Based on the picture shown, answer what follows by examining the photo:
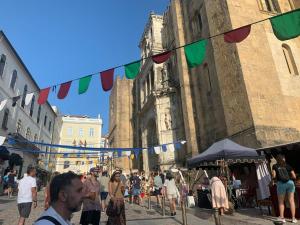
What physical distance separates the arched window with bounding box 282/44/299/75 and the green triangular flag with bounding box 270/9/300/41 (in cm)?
1016

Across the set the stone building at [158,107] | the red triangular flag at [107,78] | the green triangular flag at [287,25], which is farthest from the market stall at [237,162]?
the stone building at [158,107]

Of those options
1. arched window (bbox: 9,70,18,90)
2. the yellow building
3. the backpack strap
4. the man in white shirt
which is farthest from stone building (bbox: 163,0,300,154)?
the yellow building

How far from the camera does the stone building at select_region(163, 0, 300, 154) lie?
1234 cm

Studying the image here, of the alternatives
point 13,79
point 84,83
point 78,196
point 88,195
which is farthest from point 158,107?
point 78,196

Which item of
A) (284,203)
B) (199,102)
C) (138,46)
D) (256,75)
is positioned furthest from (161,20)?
(284,203)

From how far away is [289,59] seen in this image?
52.6 feet

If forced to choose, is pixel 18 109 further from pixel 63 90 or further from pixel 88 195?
pixel 88 195

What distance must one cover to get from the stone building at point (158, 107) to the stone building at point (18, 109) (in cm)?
1037

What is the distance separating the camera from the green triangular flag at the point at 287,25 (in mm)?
6398

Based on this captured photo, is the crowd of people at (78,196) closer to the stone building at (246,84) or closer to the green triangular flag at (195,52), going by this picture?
the green triangular flag at (195,52)

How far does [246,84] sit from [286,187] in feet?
23.5

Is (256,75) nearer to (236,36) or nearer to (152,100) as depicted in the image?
(236,36)

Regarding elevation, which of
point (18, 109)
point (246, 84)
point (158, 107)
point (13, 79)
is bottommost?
point (246, 84)

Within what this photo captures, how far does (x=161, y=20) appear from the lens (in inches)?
1222
